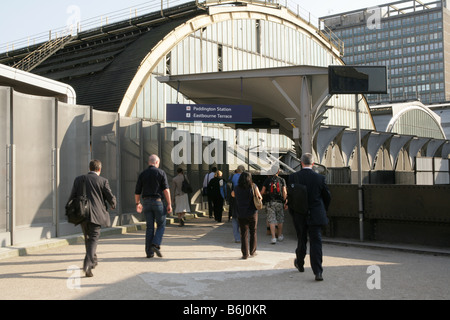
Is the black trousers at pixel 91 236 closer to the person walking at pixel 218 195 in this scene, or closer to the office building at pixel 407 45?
the person walking at pixel 218 195

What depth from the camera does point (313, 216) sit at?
21.6ft

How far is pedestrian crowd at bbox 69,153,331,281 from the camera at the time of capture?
6.64 m

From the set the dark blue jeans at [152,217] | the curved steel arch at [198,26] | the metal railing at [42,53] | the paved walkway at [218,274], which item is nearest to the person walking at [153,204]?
the dark blue jeans at [152,217]

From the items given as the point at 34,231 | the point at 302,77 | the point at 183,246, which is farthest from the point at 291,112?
the point at 34,231

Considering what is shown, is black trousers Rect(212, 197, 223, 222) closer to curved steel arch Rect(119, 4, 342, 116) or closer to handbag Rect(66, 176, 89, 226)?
handbag Rect(66, 176, 89, 226)

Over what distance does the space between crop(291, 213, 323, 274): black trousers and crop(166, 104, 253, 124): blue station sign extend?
6.66 metres

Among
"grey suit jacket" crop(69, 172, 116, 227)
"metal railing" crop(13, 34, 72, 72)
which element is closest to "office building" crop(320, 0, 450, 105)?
"metal railing" crop(13, 34, 72, 72)

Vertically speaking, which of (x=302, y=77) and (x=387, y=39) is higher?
(x=387, y=39)

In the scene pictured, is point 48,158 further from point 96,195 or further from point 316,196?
point 316,196

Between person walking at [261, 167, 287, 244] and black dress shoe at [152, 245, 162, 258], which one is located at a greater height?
person walking at [261, 167, 287, 244]

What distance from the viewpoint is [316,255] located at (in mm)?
6395

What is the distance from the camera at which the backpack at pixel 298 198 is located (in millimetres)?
6609

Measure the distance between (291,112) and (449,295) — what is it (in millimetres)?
11578

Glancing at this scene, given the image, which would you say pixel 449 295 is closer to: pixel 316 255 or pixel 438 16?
pixel 316 255
